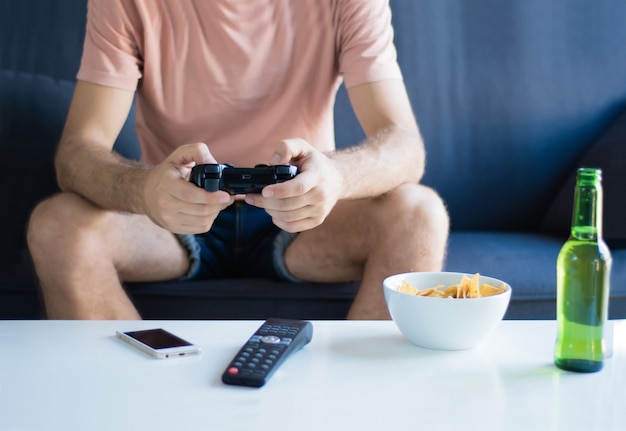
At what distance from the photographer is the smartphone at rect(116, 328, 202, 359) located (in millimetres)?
774

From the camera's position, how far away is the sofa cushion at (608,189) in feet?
5.16

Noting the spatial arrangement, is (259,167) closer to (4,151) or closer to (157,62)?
Result: (157,62)

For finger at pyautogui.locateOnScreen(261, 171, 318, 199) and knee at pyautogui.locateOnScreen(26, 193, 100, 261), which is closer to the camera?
finger at pyautogui.locateOnScreen(261, 171, 318, 199)

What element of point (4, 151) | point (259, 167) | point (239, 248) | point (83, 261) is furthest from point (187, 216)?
point (4, 151)

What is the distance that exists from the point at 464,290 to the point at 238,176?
12.0 inches

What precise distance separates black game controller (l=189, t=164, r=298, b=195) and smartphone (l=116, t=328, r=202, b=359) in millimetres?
195

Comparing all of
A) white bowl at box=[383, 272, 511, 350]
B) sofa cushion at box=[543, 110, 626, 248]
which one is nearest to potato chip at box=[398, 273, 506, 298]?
white bowl at box=[383, 272, 511, 350]

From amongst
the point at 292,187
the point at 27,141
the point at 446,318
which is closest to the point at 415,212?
the point at 292,187

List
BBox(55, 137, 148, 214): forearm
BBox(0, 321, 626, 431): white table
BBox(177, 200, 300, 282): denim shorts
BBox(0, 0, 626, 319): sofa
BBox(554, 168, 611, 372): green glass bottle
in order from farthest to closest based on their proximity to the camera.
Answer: BBox(0, 0, 626, 319): sofa, BBox(177, 200, 300, 282): denim shorts, BBox(55, 137, 148, 214): forearm, BBox(554, 168, 611, 372): green glass bottle, BBox(0, 321, 626, 431): white table

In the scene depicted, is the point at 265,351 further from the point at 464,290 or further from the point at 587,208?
the point at 587,208

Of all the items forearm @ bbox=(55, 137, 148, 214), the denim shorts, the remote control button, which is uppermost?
forearm @ bbox=(55, 137, 148, 214)

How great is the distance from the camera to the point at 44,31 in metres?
1.87

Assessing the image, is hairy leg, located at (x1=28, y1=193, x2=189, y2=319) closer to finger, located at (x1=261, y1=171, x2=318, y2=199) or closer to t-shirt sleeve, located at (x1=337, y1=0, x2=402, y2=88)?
finger, located at (x1=261, y1=171, x2=318, y2=199)

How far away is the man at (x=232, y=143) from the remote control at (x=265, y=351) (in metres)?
0.33
